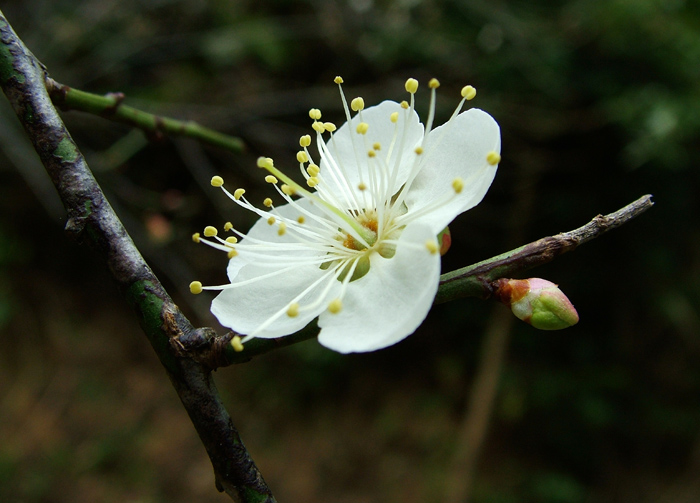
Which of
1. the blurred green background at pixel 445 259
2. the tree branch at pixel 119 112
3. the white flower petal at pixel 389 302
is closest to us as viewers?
the white flower petal at pixel 389 302

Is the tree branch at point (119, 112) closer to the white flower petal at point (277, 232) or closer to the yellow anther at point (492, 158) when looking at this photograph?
the white flower petal at point (277, 232)

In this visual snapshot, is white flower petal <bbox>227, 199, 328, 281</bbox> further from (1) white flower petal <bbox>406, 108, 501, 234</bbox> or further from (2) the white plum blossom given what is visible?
(1) white flower petal <bbox>406, 108, 501, 234</bbox>

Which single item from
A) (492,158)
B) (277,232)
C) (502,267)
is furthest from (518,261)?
(277,232)

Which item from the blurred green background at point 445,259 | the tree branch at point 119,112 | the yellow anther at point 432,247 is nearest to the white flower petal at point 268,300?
the yellow anther at point 432,247

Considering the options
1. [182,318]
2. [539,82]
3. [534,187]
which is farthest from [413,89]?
[534,187]

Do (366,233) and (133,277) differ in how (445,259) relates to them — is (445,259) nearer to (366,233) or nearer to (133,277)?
(366,233)

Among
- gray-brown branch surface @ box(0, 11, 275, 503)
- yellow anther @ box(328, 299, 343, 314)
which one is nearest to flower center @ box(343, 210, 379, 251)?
yellow anther @ box(328, 299, 343, 314)
